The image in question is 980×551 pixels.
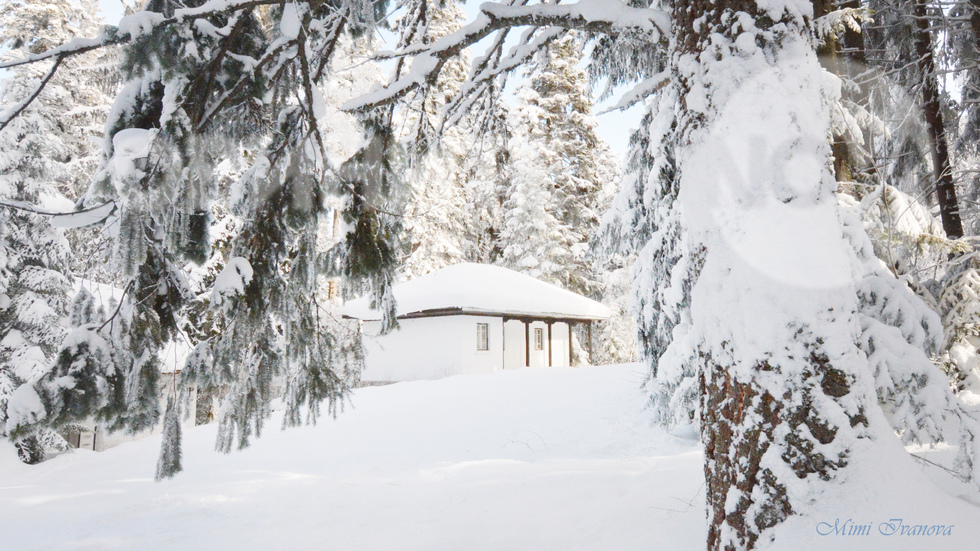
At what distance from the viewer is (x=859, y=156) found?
5.26 meters

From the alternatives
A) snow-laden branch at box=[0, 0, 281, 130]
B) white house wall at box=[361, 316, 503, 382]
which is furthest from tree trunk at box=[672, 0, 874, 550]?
white house wall at box=[361, 316, 503, 382]

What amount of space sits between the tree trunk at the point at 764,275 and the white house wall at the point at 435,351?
17.4m

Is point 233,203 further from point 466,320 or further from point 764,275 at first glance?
point 466,320

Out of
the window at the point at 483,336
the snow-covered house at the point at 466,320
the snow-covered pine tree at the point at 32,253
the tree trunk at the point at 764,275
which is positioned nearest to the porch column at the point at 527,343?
the snow-covered house at the point at 466,320

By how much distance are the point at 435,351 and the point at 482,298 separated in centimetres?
298

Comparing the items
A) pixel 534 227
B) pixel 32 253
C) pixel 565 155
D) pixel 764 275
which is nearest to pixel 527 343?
pixel 534 227

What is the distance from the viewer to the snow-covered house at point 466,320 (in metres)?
19.7

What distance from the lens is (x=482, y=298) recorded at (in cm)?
1945

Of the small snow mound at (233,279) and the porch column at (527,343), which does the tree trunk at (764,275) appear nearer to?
the small snow mound at (233,279)

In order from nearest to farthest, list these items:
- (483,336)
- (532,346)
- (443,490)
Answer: (443,490), (483,336), (532,346)

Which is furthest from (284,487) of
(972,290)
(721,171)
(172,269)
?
(972,290)

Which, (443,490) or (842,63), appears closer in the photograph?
(842,63)

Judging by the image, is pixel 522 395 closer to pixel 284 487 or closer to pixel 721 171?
pixel 284 487

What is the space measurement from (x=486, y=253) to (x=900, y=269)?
3165 cm
